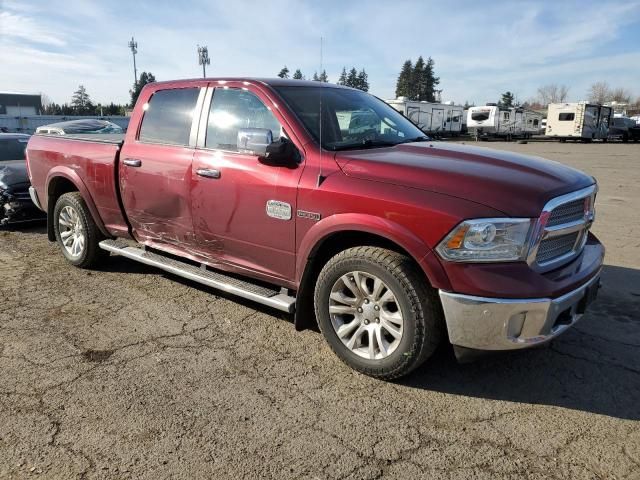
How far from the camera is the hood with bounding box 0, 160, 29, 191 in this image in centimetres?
757

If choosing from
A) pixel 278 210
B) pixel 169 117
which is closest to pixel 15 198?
pixel 169 117

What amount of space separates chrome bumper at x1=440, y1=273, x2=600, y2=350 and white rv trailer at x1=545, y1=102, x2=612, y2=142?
3816cm

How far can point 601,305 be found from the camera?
4480mm

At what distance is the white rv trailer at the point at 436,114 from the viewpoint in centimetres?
3606

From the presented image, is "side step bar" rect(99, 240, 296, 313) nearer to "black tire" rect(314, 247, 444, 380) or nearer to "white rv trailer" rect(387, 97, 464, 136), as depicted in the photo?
"black tire" rect(314, 247, 444, 380)

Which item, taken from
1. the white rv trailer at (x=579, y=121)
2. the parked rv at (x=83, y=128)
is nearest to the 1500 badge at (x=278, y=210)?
the parked rv at (x=83, y=128)

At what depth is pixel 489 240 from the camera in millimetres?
2777

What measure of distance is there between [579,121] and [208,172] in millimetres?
38163

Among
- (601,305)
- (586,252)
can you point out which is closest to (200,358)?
(586,252)

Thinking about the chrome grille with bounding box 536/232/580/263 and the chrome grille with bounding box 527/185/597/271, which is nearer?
the chrome grille with bounding box 527/185/597/271

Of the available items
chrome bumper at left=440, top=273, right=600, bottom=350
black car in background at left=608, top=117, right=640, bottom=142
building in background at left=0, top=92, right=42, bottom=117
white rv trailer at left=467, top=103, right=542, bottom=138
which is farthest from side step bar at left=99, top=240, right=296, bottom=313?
building in background at left=0, top=92, right=42, bottom=117

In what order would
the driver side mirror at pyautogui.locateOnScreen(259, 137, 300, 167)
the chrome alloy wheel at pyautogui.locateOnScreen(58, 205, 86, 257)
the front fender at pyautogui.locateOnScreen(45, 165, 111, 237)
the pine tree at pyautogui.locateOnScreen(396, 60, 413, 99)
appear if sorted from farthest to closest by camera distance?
the pine tree at pyautogui.locateOnScreen(396, 60, 413, 99) < the chrome alloy wheel at pyautogui.locateOnScreen(58, 205, 86, 257) < the front fender at pyautogui.locateOnScreen(45, 165, 111, 237) < the driver side mirror at pyautogui.locateOnScreen(259, 137, 300, 167)

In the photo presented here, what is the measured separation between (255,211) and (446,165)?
4.57 feet

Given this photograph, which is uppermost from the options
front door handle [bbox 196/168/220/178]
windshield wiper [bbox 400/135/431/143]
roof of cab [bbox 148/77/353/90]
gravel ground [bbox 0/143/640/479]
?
roof of cab [bbox 148/77/353/90]
